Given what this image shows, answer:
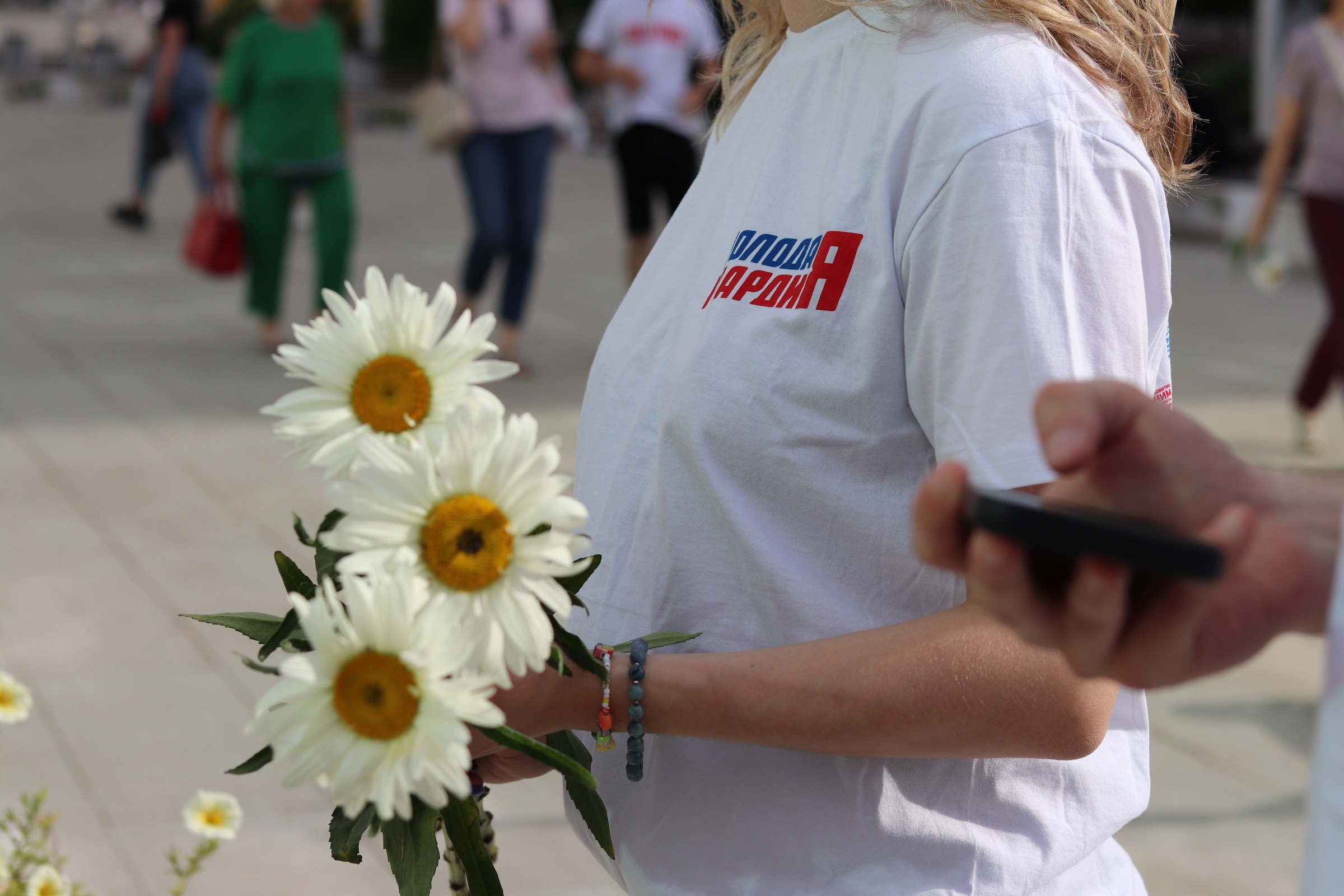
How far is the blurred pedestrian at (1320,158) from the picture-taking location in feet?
20.9

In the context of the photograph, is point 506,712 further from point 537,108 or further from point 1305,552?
point 537,108

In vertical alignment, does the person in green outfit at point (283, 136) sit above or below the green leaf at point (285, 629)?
below

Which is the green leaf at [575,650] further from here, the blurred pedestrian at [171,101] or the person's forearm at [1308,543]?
the blurred pedestrian at [171,101]

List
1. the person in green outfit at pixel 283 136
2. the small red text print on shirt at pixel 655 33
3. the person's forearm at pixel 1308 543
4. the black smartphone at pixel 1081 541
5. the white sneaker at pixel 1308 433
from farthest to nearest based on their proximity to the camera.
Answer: the small red text print on shirt at pixel 655 33
the person in green outfit at pixel 283 136
the white sneaker at pixel 1308 433
the person's forearm at pixel 1308 543
the black smartphone at pixel 1081 541

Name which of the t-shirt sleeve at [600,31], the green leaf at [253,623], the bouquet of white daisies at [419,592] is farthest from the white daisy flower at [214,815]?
the t-shirt sleeve at [600,31]

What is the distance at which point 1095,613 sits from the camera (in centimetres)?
69

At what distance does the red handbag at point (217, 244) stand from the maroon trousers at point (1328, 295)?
17.3 feet

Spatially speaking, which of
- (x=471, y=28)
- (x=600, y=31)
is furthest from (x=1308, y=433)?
(x=471, y=28)

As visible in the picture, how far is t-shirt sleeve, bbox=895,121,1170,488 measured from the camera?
1.13m

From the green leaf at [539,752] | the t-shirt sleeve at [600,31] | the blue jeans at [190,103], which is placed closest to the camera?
the green leaf at [539,752]

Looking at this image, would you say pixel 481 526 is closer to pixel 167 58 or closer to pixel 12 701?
pixel 12 701

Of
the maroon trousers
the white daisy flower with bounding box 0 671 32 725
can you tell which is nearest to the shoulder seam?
the white daisy flower with bounding box 0 671 32 725

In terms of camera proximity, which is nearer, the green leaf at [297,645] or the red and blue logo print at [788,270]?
the green leaf at [297,645]

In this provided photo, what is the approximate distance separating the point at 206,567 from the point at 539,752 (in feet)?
13.7
